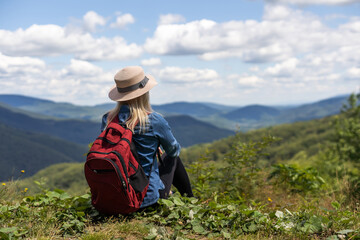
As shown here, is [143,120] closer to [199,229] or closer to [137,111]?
[137,111]

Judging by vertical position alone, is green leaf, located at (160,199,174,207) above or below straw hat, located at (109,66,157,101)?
below

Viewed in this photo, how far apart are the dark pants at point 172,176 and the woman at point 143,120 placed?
0.78 ft

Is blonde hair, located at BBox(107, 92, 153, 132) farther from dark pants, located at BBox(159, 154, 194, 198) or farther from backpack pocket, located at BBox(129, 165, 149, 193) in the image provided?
dark pants, located at BBox(159, 154, 194, 198)

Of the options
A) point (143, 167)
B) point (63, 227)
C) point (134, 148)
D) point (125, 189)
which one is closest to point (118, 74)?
point (134, 148)

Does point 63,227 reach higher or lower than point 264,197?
higher

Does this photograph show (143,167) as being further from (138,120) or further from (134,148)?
(138,120)

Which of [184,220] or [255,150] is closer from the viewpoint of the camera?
[184,220]

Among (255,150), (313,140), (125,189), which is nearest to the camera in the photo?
(125,189)

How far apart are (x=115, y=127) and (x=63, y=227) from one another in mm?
1305

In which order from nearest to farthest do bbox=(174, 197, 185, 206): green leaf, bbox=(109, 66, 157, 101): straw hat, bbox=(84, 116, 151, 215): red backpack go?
bbox=(84, 116, 151, 215): red backpack, bbox=(109, 66, 157, 101): straw hat, bbox=(174, 197, 185, 206): green leaf

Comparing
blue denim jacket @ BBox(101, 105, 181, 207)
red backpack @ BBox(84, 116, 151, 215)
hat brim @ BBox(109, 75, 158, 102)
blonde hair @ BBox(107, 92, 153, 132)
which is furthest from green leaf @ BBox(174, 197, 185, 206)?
hat brim @ BBox(109, 75, 158, 102)

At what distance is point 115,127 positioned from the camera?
3.51 metres

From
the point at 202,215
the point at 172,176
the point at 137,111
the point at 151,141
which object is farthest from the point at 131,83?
the point at 202,215

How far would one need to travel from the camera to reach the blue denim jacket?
369 centimetres
